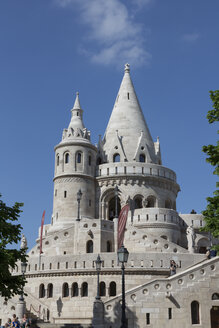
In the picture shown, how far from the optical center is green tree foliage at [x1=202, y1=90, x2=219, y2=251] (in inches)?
774

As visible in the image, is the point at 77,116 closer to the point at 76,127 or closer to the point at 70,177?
the point at 76,127

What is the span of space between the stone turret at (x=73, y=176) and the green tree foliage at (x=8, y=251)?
24.6 metres

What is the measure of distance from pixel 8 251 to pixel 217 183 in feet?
30.1

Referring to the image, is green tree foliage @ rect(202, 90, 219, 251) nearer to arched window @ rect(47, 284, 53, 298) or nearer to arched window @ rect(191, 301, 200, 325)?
arched window @ rect(191, 301, 200, 325)

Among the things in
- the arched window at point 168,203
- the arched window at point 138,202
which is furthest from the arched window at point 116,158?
the arched window at point 168,203

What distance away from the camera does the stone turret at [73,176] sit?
45.7 m

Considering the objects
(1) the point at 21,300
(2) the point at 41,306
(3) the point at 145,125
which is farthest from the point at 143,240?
(3) the point at 145,125

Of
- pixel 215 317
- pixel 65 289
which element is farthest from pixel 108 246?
pixel 215 317

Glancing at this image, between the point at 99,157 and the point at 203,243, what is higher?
the point at 99,157

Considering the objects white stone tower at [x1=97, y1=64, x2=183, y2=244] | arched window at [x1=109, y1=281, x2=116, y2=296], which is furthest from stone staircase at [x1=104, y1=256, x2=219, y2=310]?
white stone tower at [x1=97, y1=64, x2=183, y2=244]

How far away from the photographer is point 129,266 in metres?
35.2

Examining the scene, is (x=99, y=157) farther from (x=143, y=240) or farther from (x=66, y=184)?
(x=143, y=240)

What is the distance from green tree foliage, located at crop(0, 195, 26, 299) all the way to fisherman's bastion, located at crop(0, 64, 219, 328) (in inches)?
316

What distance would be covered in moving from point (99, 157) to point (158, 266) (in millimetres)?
19327
